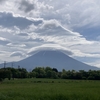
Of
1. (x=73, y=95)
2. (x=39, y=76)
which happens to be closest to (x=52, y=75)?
(x=39, y=76)

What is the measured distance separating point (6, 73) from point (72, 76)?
918 inches

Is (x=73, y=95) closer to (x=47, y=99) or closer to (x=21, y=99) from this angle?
(x=47, y=99)

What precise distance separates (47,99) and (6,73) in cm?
4050

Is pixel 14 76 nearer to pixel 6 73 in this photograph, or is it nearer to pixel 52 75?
pixel 52 75

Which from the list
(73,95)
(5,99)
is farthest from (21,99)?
(73,95)

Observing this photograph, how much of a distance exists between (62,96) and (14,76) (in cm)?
5754

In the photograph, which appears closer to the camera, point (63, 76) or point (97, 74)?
point (97, 74)

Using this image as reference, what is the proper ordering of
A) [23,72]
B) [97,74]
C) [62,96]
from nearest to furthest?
[62,96] < [97,74] < [23,72]

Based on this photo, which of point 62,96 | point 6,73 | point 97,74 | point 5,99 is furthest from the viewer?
point 97,74

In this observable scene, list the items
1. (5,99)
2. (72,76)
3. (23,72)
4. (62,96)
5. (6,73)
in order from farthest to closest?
(23,72)
(72,76)
(6,73)
(62,96)
(5,99)

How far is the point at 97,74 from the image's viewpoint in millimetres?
67062

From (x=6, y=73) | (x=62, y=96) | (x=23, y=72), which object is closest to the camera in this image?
(x=62, y=96)

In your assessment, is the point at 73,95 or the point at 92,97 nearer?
the point at 92,97

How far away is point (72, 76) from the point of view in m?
71.9
